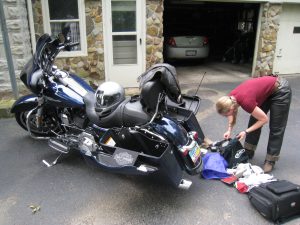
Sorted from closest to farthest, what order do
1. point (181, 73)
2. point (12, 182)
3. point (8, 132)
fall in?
point (12, 182) < point (8, 132) < point (181, 73)

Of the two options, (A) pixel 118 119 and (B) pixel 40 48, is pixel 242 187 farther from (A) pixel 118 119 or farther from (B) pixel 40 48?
(B) pixel 40 48

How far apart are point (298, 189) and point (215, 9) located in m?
11.2

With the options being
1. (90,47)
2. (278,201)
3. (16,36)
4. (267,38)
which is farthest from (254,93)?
(267,38)

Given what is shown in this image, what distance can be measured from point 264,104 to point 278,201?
125cm

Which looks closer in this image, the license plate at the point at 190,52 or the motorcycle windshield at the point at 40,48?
the motorcycle windshield at the point at 40,48

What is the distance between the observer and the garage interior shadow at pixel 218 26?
10.6 meters

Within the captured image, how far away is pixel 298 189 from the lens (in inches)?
115

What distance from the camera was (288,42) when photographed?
27.9 ft

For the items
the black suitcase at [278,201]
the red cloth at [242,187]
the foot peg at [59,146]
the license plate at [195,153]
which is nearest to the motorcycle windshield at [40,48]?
the foot peg at [59,146]

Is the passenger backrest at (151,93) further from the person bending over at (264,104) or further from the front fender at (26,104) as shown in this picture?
the front fender at (26,104)

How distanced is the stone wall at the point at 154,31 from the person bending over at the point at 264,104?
377 centimetres

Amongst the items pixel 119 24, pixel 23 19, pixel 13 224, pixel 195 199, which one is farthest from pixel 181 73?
pixel 13 224

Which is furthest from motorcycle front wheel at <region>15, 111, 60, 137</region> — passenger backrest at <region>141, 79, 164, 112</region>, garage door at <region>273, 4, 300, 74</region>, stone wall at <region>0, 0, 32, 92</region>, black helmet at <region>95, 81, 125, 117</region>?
garage door at <region>273, 4, 300, 74</region>

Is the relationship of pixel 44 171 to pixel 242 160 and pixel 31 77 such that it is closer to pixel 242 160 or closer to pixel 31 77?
pixel 31 77
